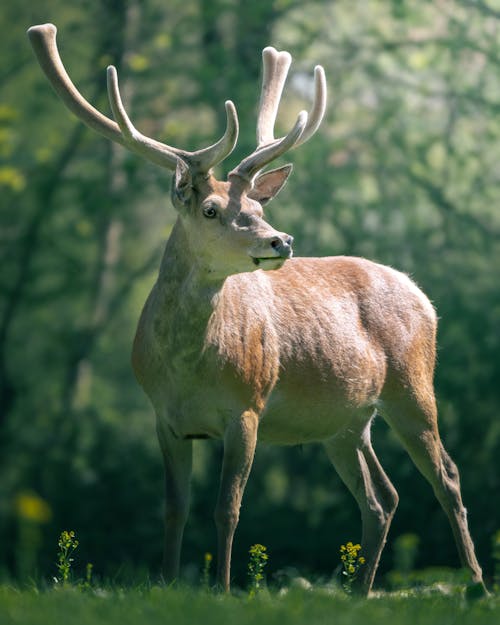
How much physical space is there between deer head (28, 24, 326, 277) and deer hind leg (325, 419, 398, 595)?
1.59 m

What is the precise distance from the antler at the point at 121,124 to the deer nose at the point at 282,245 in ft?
1.89

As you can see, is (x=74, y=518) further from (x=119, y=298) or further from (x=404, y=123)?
(x=404, y=123)

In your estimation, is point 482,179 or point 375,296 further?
point 482,179

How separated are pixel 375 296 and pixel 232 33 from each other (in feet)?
29.5

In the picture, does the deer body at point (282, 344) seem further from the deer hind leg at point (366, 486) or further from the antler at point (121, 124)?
the antler at point (121, 124)

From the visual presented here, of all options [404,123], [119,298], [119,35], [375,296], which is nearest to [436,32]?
[404,123]

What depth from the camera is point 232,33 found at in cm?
1580

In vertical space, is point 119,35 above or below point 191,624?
above

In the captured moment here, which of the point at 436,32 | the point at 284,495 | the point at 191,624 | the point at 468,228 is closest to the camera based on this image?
the point at 191,624

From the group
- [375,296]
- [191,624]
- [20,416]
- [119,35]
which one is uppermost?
[119,35]

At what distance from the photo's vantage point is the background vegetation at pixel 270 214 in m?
13.1

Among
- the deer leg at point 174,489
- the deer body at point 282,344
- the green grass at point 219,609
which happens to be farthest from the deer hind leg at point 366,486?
the green grass at point 219,609

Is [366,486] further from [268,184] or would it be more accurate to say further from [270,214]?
[270,214]

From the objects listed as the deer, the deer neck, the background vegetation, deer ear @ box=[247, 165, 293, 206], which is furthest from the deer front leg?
the background vegetation
